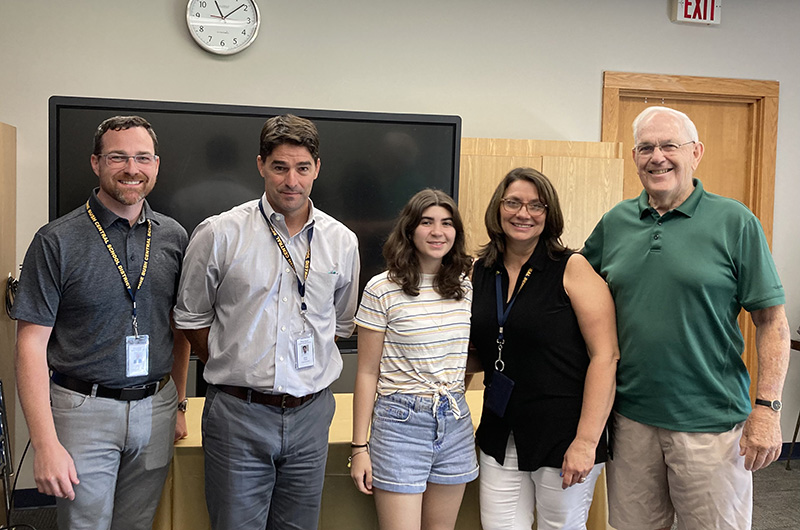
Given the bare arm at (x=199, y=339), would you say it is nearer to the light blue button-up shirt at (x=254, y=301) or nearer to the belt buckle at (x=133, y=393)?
the light blue button-up shirt at (x=254, y=301)

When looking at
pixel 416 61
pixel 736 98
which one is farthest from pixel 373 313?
pixel 736 98

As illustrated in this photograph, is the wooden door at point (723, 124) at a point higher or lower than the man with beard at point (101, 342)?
higher

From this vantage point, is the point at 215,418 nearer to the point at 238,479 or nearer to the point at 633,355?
the point at 238,479

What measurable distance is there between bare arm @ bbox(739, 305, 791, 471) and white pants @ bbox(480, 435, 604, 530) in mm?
421

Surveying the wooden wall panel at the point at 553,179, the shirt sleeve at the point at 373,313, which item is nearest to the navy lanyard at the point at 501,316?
the shirt sleeve at the point at 373,313

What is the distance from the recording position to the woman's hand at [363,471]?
75.7 inches

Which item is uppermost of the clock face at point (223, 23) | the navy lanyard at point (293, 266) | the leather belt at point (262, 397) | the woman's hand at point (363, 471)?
the clock face at point (223, 23)

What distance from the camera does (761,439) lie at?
183 cm

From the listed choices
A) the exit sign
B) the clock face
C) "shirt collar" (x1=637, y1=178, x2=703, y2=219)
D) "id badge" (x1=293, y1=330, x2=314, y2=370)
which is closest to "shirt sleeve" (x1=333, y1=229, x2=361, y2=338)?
"id badge" (x1=293, y1=330, x2=314, y2=370)

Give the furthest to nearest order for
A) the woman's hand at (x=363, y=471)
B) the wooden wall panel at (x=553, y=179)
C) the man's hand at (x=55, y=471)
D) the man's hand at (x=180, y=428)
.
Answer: the wooden wall panel at (x=553, y=179), the man's hand at (x=180, y=428), the woman's hand at (x=363, y=471), the man's hand at (x=55, y=471)

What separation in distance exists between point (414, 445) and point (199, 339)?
Answer: 72 cm

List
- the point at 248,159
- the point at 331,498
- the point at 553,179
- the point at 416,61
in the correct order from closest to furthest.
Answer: the point at 331,498, the point at 248,159, the point at 553,179, the point at 416,61

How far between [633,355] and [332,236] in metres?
0.97

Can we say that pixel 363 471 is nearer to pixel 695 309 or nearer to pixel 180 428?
pixel 180 428
